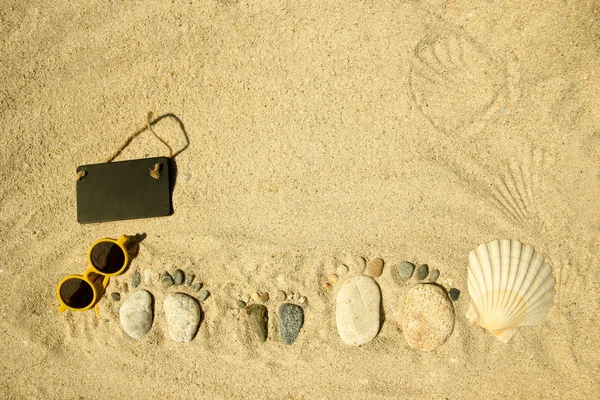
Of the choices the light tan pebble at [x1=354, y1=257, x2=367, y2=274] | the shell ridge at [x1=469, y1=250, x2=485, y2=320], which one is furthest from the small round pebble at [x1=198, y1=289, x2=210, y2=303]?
the shell ridge at [x1=469, y1=250, x2=485, y2=320]

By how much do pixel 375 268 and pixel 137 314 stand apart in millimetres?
1305

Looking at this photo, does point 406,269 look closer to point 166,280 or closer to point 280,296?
point 280,296

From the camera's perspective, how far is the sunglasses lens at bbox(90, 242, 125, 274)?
2232mm

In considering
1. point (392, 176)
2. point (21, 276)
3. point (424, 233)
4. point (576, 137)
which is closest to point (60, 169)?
point (21, 276)

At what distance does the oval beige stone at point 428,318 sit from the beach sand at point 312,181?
0.22ft

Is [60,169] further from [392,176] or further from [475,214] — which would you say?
[475,214]

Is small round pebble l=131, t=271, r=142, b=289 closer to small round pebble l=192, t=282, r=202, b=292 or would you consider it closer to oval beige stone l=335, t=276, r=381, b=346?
small round pebble l=192, t=282, r=202, b=292

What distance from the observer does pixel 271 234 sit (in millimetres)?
2277

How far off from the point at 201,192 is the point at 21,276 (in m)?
1.13

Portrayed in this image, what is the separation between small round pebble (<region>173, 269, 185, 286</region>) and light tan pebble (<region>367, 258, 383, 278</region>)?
1020mm

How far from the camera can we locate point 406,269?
2.23 metres

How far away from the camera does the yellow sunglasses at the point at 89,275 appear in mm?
2229

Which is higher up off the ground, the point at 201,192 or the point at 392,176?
the point at 392,176

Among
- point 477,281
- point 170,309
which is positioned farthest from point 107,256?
point 477,281
